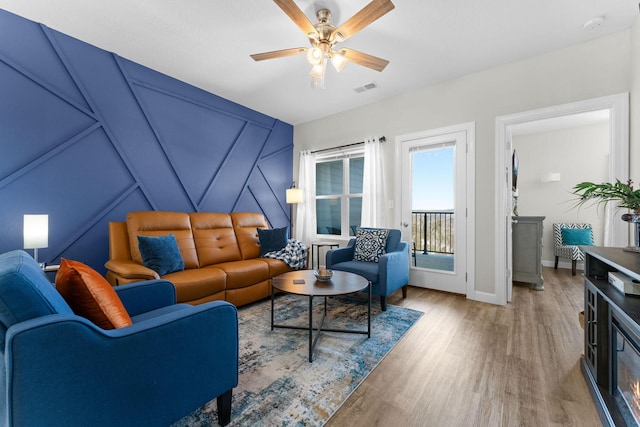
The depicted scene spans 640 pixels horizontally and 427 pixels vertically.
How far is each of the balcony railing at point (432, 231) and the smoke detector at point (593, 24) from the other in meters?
2.16

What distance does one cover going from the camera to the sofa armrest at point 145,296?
1627 millimetres

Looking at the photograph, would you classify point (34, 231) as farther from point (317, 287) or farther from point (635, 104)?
point (635, 104)

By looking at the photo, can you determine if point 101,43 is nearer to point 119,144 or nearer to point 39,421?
point 119,144

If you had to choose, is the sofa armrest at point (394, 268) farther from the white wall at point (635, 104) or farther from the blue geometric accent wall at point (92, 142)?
the blue geometric accent wall at point (92, 142)

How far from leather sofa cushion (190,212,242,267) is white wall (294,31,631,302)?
2280 mm

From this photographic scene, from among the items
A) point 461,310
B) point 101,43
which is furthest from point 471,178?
point 101,43

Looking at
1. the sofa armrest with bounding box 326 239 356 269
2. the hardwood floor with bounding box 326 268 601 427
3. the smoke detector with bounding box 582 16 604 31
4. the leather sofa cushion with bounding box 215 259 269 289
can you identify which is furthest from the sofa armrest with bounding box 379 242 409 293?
the smoke detector with bounding box 582 16 604 31

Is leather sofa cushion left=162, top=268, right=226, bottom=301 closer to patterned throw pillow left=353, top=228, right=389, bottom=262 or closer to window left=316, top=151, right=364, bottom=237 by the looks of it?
patterned throw pillow left=353, top=228, right=389, bottom=262

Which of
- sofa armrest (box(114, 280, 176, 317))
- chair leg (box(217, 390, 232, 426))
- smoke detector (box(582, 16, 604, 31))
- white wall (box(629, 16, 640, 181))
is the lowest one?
chair leg (box(217, 390, 232, 426))

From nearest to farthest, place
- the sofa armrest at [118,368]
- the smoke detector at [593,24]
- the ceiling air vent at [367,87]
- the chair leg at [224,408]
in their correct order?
the sofa armrest at [118,368] < the chair leg at [224,408] < the smoke detector at [593,24] < the ceiling air vent at [367,87]

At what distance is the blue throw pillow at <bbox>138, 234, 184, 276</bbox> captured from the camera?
2.52 metres

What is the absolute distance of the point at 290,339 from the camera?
2.22 m

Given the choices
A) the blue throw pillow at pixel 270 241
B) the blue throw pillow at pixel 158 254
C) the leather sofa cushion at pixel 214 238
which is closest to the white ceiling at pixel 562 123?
the blue throw pillow at pixel 270 241

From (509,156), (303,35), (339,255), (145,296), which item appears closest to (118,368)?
(145,296)
